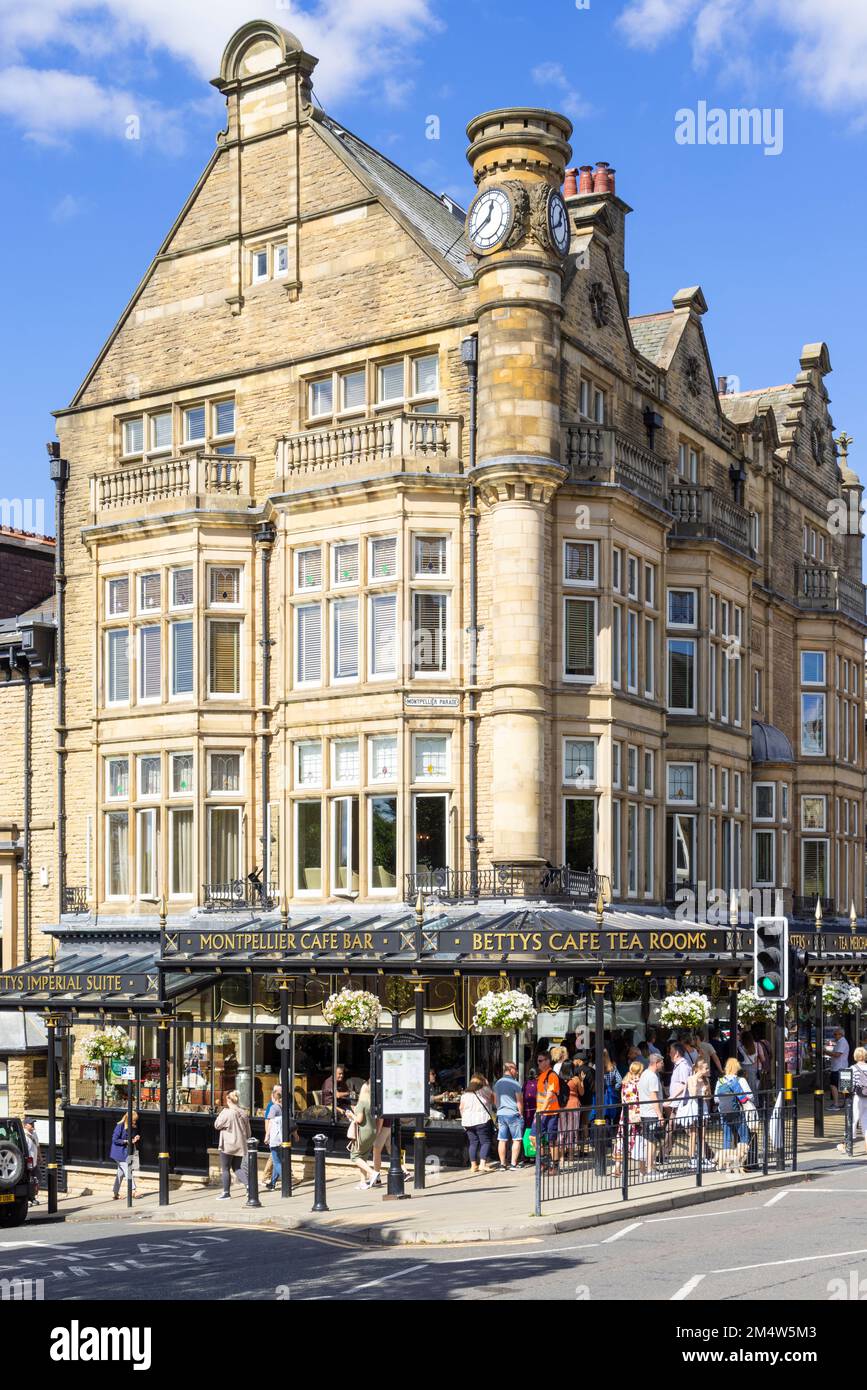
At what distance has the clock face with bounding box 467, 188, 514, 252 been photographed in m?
31.0

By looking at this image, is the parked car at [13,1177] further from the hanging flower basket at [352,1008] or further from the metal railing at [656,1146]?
the metal railing at [656,1146]

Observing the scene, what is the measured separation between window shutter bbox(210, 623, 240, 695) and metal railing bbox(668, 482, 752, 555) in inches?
354

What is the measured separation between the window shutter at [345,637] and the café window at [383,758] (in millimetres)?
1349

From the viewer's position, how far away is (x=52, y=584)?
41.3 m

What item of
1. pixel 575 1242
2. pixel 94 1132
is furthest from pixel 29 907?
pixel 575 1242

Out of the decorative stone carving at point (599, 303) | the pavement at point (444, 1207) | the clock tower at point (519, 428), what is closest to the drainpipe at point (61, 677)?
the pavement at point (444, 1207)

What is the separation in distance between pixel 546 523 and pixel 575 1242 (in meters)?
15.2

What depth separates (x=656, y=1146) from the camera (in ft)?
77.8

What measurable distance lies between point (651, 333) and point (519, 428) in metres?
11.1

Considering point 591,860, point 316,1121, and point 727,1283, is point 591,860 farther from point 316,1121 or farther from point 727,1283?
point 727,1283

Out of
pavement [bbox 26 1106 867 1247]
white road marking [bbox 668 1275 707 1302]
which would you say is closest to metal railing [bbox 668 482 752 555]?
pavement [bbox 26 1106 867 1247]

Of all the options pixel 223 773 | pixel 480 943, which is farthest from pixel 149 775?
pixel 480 943

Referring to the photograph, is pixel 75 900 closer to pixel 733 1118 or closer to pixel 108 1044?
pixel 108 1044

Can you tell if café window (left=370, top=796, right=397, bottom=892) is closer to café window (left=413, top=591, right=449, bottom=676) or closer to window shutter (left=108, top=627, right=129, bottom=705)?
café window (left=413, top=591, right=449, bottom=676)
